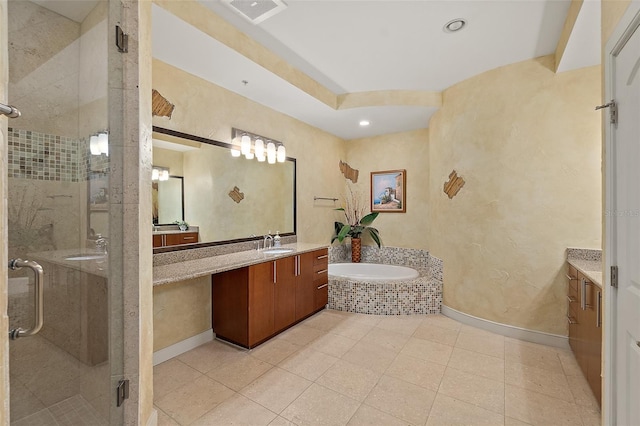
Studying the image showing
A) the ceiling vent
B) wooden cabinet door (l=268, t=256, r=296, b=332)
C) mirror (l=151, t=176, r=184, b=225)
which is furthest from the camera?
wooden cabinet door (l=268, t=256, r=296, b=332)

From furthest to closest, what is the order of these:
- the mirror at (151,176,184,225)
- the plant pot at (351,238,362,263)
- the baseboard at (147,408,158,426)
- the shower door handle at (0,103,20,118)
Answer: the plant pot at (351,238,362,263)
the mirror at (151,176,184,225)
the baseboard at (147,408,158,426)
the shower door handle at (0,103,20,118)

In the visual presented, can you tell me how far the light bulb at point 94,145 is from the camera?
147 centimetres

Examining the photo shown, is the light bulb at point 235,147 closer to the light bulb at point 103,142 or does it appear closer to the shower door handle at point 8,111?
the light bulb at point 103,142

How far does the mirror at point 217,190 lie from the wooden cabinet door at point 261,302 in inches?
23.3

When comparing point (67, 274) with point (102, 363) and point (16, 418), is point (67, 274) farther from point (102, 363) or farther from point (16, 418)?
point (16, 418)

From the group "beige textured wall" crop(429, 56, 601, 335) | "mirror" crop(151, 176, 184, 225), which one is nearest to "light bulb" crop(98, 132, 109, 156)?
"mirror" crop(151, 176, 184, 225)

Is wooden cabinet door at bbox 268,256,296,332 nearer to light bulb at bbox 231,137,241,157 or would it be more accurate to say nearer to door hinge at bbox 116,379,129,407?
light bulb at bbox 231,137,241,157

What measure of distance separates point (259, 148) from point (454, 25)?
2.16 metres

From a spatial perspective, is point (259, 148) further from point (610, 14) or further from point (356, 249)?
point (610, 14)

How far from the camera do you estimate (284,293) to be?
2.85 metres

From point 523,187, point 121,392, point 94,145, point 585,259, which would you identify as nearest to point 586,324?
point 585,259

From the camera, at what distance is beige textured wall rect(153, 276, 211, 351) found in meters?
2.35

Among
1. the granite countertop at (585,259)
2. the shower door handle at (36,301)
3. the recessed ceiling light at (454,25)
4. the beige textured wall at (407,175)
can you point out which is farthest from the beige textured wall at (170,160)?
the granite countertop at (585,259)

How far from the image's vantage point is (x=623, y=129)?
1147mm
